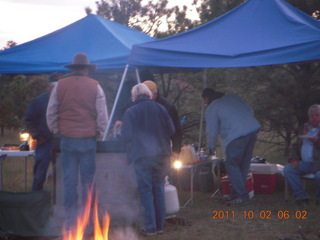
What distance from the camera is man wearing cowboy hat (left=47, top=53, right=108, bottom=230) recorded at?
493 cm

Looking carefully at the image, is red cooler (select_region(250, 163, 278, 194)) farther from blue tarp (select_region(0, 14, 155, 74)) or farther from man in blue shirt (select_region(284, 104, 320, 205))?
blue tarp (select_region(0, 14, 155, 74))

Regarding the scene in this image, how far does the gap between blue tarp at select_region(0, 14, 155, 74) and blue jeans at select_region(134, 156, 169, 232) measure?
7.96ft

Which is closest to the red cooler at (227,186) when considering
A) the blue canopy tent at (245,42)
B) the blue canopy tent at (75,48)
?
the blue canopy tent at (75,48)

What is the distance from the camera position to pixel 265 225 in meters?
5.42

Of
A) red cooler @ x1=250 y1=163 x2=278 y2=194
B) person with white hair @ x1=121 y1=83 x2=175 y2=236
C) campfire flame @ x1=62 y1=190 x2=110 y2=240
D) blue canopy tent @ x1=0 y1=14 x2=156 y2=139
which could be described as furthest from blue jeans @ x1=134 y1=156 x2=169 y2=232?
red cooler @ x1=250 y1=163 x2=278 y2=194

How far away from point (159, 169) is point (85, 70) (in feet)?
4.23

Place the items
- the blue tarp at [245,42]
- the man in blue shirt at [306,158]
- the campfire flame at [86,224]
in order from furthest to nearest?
the man in blue shirt at [306,158] < the blue tarp at [245,42] < the campfire flame at [86,224]

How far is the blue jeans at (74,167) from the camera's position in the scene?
4.91 metres

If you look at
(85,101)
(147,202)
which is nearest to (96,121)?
(85,101)

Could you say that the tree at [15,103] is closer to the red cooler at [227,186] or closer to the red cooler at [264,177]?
the red cooler at [264,177]

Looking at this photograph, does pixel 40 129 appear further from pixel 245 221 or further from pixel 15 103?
pixel 15 103

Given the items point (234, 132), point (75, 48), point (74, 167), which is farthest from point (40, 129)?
point (234, 132)

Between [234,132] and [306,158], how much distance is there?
981mm

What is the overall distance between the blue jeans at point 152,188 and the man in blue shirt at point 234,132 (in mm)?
1575
